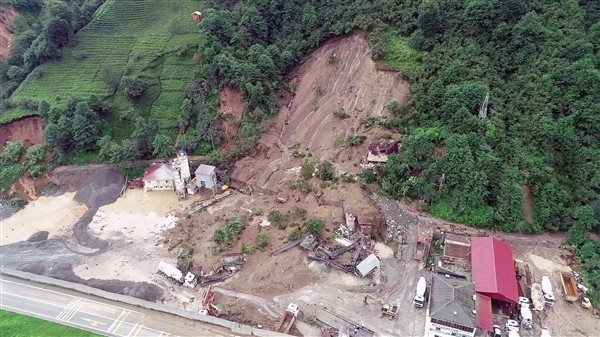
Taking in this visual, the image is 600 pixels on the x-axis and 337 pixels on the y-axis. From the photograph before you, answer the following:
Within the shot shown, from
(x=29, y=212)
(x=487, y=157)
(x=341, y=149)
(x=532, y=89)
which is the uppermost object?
(x=532, y=89)

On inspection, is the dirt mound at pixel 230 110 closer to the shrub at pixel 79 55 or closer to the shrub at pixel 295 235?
the shrub at pixel 295 235

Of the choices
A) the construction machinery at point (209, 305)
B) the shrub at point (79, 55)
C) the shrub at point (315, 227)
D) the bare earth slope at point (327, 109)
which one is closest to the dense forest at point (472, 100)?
the bare earth slope at point (327, 109)

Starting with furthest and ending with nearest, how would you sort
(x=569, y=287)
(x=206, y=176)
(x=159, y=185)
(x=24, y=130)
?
(x=24, y=130), (x=159, y=185), (x=206, y=176), (x=569, y=287)

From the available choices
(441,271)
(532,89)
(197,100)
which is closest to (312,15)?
(197,100)

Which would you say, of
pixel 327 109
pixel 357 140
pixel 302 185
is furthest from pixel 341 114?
pixel 302 185

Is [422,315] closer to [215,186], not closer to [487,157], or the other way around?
[487,157]

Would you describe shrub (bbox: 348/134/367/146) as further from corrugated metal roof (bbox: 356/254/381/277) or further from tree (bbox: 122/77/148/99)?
tree (bbox: 122/77/148/99)

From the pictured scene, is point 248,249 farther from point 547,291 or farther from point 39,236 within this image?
point 547,291
